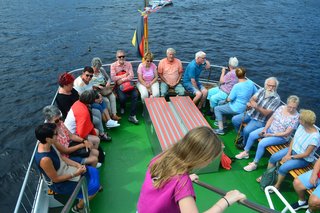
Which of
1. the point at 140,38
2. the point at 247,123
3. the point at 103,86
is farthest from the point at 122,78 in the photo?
the point at 247,123

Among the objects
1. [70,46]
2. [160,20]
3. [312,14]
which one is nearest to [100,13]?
[160,20]

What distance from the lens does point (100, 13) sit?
88.7 ft

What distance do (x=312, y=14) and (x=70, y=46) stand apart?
70.4ft

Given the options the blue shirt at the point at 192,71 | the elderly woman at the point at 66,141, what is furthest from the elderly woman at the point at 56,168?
the blue shirt at the point at 192,71

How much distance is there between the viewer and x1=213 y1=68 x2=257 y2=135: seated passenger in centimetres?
601

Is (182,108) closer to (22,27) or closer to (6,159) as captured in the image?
(6,159)

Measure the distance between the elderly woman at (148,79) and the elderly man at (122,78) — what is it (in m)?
0.24

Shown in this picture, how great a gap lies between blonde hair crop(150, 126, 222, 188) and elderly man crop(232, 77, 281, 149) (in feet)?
12.5

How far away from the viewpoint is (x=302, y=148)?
4.69 m

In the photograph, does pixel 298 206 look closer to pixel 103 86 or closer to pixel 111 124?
pixel 111 124

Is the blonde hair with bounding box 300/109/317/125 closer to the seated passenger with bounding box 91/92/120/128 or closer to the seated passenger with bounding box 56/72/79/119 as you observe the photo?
the seated passenger with bounding box 91/92/120/128

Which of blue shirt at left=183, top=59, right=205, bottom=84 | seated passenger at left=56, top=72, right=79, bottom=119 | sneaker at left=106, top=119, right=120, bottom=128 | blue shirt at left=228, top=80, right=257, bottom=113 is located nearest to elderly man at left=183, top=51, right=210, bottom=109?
blue shirt at left=183, top=59, right=205, bottom=84

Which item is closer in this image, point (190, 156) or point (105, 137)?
point (190, 156)

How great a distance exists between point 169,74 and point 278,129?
2988 mm
